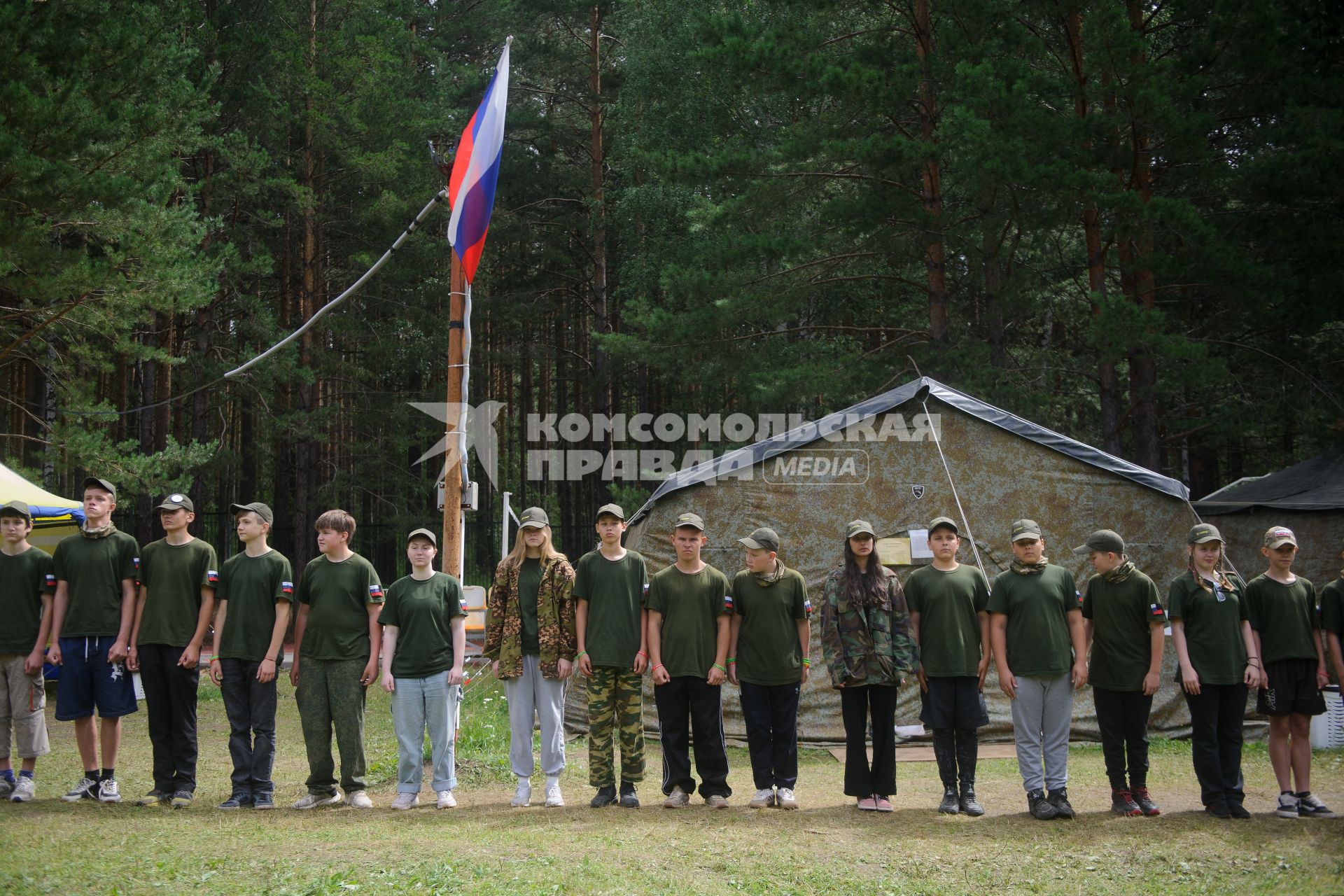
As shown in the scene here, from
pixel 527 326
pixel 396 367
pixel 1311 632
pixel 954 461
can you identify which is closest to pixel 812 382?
pixel 954 461

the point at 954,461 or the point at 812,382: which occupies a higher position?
the point at 812,382

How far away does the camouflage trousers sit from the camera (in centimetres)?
611

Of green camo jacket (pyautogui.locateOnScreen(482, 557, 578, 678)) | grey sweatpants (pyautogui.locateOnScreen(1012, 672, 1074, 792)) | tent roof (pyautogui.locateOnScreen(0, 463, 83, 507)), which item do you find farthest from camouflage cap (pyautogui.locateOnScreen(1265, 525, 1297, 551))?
tent roof (pyautogui.locateOnScreen(0, 463, 83, 507))

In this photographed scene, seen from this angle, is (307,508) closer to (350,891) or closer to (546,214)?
(546,214)

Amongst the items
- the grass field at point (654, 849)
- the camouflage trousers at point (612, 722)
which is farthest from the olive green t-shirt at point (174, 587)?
the camouflage trousers at point (612, 722)

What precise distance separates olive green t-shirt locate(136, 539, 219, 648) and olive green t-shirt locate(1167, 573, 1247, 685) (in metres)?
5.44

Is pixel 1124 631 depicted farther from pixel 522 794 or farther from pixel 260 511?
pixel 260 511

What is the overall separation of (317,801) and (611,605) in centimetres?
197

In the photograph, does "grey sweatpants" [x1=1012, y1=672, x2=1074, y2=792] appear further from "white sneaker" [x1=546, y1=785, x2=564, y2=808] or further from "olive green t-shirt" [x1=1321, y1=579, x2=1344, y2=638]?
"white sneaker" [x1=546, y1=785, x2=564, y2=808]

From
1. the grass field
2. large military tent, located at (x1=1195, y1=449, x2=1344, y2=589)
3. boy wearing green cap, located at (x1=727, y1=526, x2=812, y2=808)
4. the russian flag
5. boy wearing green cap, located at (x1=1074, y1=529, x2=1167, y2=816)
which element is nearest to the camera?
the grass field

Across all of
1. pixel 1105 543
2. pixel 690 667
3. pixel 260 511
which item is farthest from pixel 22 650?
pixel 1105 543

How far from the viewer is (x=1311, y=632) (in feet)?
19.8

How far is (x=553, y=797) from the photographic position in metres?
6.16

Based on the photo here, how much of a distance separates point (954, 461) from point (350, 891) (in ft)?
20.3
